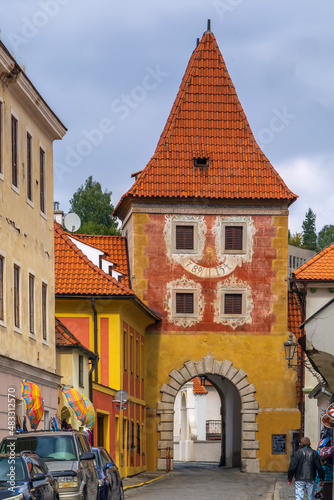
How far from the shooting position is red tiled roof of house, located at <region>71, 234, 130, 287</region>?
5734cm

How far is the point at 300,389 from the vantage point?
54.0 meters

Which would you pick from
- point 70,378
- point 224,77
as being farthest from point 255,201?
point 70,378

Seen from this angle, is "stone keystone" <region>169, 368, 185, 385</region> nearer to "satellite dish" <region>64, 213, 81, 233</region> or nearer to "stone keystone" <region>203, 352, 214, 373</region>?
"stone keystone" <region>203, 352, 214, 373</region>

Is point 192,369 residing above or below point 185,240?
below

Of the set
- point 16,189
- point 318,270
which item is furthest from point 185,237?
point 16,189

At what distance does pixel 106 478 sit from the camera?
2536 centimetres

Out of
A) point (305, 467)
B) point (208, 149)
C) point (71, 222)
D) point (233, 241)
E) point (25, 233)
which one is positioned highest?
point (208, 149)

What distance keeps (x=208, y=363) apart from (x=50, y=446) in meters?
33.4

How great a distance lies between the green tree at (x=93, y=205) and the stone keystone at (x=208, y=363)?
40018mm

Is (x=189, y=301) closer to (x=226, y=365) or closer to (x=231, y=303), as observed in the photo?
(x=231, y=303)

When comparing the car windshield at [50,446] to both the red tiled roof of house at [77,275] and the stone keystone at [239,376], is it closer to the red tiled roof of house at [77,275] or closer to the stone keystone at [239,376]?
the red tiled roof of house at [77,275]

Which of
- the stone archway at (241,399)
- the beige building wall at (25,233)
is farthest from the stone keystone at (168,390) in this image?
the beige building wall at (25,233)

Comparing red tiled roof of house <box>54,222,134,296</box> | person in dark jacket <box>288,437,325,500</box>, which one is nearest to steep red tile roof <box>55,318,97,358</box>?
red tiled roof of house <box>54,222,134,296</box>

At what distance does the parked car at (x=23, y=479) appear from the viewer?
57.8 ft
